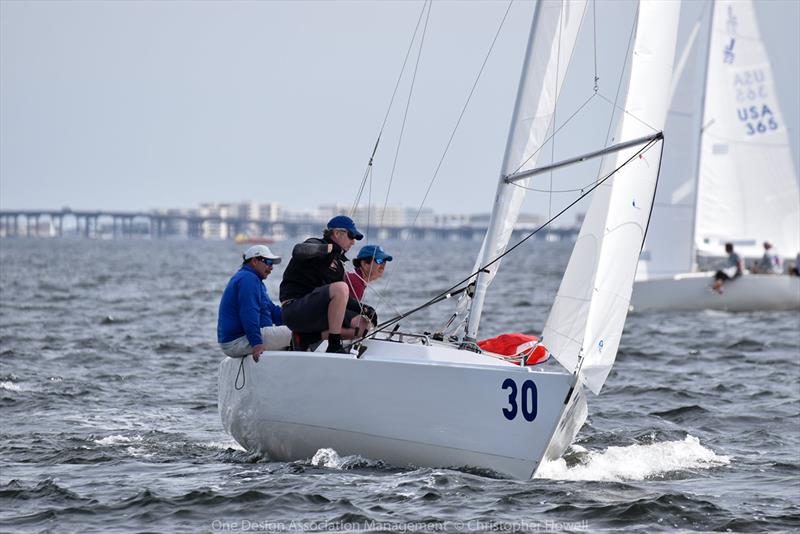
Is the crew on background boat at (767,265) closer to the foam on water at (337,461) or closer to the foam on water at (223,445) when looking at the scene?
the foam on water at (223,445)

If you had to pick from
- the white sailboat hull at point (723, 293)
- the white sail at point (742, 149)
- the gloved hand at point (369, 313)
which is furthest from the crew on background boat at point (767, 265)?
the gloved hand at point (369, 313)

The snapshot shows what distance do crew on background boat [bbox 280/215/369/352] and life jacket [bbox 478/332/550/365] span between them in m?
0.98

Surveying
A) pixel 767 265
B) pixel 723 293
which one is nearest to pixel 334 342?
pixel 723 293

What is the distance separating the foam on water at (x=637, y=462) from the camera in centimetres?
807

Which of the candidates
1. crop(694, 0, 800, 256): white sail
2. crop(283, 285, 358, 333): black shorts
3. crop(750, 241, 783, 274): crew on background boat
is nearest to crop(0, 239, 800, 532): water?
crop(283, 285, 358, 333): black shorts

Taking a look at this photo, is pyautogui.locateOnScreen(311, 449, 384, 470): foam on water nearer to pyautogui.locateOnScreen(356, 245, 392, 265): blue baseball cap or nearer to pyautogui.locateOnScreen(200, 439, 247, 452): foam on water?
pyautogui.locateOnScreen(200, 439, 247, 452): foam on water

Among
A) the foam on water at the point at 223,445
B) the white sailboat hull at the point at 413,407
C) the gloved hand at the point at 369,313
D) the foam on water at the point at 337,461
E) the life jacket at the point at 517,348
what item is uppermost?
the gloved hand at the point at 369,313

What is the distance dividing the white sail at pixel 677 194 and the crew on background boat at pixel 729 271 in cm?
123

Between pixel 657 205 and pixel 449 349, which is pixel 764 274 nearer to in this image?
pixel 657 205

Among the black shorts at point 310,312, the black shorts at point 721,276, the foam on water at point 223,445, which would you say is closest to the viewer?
the black shorts at point 310,312

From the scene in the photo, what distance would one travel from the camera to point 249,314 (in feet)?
26.9

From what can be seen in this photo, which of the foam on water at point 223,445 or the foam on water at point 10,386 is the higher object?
the foam on water at point 10,386

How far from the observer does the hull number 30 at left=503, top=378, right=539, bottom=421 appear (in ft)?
23.7

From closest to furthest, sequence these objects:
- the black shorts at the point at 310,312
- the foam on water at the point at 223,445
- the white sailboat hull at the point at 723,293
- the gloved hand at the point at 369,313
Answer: the black shorts at the point at 310,312 → the gloved hand at the point at 369,313 → the foam on water at the point at 223,445 → the white sailboat hull at the point at 723,293
